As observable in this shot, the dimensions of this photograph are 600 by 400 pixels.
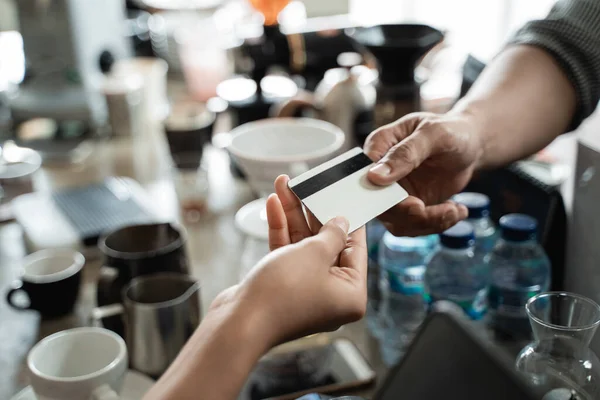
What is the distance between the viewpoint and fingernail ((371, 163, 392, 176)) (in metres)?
0.69

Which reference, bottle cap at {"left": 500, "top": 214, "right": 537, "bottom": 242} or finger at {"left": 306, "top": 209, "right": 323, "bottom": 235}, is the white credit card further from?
bottle cap at {"left": 500, "top": 214, "right": 537, "bottom": 242}

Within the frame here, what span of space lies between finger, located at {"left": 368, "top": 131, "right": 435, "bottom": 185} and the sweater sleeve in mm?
248

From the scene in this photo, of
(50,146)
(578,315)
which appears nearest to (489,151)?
(578,315)

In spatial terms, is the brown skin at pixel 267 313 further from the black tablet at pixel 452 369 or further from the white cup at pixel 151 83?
the white cup at pixel 151 83

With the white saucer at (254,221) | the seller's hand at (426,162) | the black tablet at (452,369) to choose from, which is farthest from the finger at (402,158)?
the black tablet at (452,369)

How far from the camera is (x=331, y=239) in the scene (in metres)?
0.59

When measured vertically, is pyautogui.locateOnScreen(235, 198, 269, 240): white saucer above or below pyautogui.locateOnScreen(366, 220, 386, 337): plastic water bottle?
above

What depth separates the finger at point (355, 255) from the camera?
60 cm

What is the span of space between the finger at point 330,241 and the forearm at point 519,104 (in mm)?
339

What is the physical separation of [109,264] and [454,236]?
447 millimetres

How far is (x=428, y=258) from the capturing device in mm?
896

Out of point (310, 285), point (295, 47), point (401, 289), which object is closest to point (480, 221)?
point (401, 289)

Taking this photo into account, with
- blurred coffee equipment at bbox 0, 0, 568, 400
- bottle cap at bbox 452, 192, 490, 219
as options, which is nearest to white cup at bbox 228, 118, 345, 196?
blurred coffee equipment at bbox 0, 0, 568, 400

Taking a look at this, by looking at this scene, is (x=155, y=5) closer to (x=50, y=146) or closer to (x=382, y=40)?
(x=50, y=146)
